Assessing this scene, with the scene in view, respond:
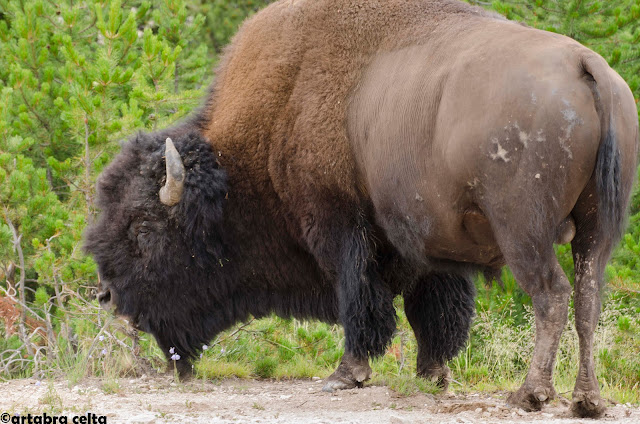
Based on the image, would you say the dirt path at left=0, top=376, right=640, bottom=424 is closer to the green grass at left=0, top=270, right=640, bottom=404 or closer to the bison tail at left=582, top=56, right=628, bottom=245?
the green grass at left=0, top=270, right=640, bottom=404

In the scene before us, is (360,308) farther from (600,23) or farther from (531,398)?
(600,23)

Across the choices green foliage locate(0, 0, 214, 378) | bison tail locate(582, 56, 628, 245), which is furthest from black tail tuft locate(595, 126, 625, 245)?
green foliage locate(0, 0, 214, 378)

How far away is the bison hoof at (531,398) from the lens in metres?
4.40

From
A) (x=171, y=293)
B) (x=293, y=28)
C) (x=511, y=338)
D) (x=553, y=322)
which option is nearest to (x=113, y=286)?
(x=171, y=293)

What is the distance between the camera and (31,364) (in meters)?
7.18

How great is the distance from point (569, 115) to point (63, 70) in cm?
519

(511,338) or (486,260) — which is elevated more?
(486,260)

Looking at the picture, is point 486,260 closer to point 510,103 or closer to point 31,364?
point 510,103

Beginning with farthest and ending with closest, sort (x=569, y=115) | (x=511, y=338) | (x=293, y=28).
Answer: (x=511, y=338)
(x=293, y=28)
(x=569, y=115)

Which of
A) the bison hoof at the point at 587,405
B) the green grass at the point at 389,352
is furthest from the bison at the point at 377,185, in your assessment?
the green grass at the point at 389,352

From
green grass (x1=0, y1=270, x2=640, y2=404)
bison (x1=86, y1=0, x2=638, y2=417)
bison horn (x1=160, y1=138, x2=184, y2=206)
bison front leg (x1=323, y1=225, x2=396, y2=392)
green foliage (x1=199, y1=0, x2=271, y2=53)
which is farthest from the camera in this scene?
green foliage (x1=199, y1=0, x2=271, y2=53)

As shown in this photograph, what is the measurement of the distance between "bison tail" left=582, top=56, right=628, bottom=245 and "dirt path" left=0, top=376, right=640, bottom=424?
1190 millimetres

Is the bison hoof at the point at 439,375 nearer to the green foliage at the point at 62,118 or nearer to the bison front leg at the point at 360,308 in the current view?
the bison front leg at the point at 360,308

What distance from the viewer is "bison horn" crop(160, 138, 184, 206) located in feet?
17.7
